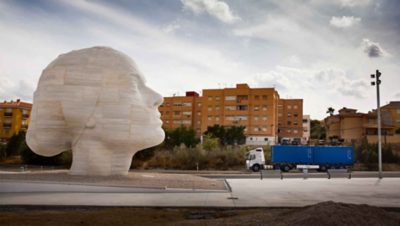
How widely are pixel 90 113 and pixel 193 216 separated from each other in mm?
12127

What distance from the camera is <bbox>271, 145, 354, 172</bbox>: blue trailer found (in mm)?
41594

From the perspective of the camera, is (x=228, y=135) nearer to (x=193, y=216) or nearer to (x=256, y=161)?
(x=256, y=161)

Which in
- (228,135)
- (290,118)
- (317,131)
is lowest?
(228,135)

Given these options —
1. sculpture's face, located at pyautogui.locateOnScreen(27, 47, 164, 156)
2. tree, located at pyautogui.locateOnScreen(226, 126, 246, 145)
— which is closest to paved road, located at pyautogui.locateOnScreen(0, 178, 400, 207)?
sculpture's face, located at pyautogui.locateOnScreen(27, 47, 164, 156)

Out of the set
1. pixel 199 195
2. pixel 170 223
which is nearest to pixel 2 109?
pixel 199 195

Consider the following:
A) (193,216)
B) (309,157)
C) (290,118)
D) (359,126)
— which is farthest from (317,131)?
(193,216)

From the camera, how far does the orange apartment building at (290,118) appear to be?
89938mm

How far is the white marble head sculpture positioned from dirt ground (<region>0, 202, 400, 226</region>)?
343 inches

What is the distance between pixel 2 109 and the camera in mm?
82125

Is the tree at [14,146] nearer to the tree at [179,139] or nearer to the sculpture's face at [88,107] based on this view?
the tree at [179,139]

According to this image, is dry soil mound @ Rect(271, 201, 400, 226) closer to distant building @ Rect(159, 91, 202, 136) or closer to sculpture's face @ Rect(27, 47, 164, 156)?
sculpture's face @ Rect(27, 47, 164, 156)

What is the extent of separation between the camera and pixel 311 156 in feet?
137

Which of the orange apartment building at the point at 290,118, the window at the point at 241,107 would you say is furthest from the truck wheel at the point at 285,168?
the orange apartment building at the point at 290,118

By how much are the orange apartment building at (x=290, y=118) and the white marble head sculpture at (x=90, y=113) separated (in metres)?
71.0
